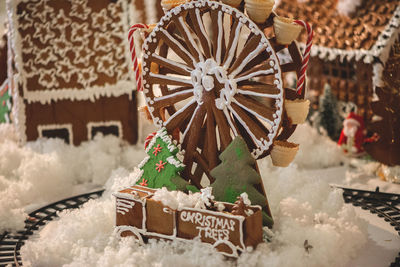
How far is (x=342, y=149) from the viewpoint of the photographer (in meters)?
3.78

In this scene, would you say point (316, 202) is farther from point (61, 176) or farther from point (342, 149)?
point (61, 176)

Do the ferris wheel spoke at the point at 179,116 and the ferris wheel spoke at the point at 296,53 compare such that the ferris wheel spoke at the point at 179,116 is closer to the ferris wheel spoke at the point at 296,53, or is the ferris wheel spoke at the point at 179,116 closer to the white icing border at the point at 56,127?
the ferris wheel spoke at the point at 296,53

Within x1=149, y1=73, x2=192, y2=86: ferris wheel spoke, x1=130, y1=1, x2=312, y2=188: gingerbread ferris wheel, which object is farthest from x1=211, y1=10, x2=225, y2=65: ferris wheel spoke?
x1=149, y1=73, x2=192, y2=86: ferris wheel spoke

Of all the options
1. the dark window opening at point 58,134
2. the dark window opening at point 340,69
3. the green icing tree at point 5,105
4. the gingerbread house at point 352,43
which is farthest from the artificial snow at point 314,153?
the green icing tree at point 5,105

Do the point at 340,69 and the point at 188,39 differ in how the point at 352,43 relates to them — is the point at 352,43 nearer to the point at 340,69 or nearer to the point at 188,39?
the point at 340,69

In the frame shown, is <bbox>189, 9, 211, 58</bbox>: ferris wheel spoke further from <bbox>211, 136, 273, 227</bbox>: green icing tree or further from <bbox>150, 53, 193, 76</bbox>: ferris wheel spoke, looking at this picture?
<bbox>211, 136, 273, 227</bbox>: green icing tree

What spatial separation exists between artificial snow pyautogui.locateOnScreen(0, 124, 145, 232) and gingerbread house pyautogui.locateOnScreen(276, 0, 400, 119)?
1763 mm

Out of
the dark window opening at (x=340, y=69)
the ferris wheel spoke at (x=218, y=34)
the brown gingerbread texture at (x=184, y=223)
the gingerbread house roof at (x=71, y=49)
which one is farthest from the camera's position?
the dark window opening at (x=340, y=69)

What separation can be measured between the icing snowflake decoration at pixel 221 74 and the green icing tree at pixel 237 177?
12cm

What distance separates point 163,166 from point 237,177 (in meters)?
0.40

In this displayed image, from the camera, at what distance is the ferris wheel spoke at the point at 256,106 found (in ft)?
7.01

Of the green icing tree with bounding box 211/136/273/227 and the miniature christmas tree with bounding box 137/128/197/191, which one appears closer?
the green icing tree with bounding box 211/136/273/227

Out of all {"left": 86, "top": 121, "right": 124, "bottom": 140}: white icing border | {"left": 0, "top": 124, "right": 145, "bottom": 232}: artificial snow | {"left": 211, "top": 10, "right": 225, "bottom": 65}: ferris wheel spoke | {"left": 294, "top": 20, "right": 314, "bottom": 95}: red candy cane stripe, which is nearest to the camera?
{"left": 294, "top": 20, "right": 314, "bottom": 95}: red candy cane stripe

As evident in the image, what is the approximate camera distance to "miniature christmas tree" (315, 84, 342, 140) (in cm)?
385
